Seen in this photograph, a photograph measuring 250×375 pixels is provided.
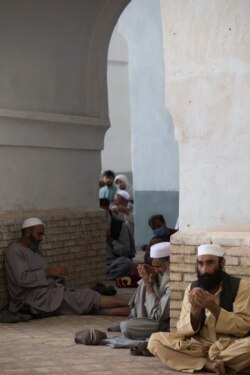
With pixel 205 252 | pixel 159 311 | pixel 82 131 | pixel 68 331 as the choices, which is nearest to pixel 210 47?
pixel 205 252

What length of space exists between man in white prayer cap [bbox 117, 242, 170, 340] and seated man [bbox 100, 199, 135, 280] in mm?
4276

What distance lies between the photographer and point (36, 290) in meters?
9.65

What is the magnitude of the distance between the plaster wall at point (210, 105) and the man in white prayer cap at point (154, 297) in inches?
17.0

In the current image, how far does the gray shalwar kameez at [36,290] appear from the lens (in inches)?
379

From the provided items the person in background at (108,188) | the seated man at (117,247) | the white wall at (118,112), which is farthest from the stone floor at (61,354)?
the white wall at (118,112)

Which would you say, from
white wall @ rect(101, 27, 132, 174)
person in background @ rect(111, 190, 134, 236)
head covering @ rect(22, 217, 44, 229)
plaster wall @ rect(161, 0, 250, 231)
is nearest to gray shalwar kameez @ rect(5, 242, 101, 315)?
head covering @ rect(22, 217, 44, 229)

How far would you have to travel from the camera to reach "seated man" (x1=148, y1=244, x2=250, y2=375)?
668 cm

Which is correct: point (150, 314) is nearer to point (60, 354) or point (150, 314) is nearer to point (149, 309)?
point (149, 309)

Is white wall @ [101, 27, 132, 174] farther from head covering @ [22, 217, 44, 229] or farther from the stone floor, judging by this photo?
the stone floor

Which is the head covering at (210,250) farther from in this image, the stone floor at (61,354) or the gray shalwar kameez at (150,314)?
the gray shalwar kameez at (150,314)

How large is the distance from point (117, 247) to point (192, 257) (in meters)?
5.27

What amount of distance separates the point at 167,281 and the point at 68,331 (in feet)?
4.52

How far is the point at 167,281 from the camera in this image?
Answer: 25.7ft

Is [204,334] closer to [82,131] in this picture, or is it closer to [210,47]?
[210,47]
